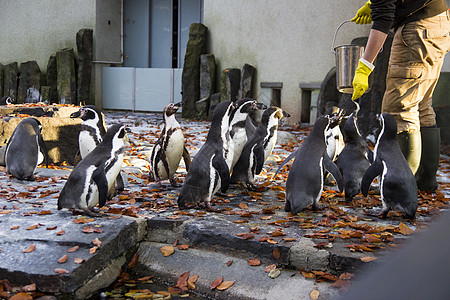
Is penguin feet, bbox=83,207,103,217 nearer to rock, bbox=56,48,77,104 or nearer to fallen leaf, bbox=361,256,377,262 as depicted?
fallen leaf, bbox=361,256,377,262

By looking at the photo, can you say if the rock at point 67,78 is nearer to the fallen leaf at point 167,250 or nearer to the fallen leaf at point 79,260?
the fallen leaf at point 167,250

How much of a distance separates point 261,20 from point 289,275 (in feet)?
30.4

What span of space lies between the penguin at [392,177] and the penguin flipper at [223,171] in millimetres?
1034

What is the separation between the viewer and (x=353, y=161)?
4238 mm

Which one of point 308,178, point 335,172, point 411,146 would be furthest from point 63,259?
point 411,146

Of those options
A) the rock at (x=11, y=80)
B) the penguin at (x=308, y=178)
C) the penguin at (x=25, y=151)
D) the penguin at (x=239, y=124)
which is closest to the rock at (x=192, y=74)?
the rock at (x=11, y=80)

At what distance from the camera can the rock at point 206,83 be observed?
1211 centimetres

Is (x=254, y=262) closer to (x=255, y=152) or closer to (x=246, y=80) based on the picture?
(x=255, y=152)

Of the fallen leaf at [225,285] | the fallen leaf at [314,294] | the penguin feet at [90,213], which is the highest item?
the penguin feet at [90,213]

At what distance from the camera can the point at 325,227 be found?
11.0 ft

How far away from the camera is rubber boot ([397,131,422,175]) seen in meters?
4.08

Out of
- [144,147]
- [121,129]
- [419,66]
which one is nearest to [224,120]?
[121,129]

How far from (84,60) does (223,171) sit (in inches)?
446

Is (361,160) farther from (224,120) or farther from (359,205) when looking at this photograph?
(224,120)
